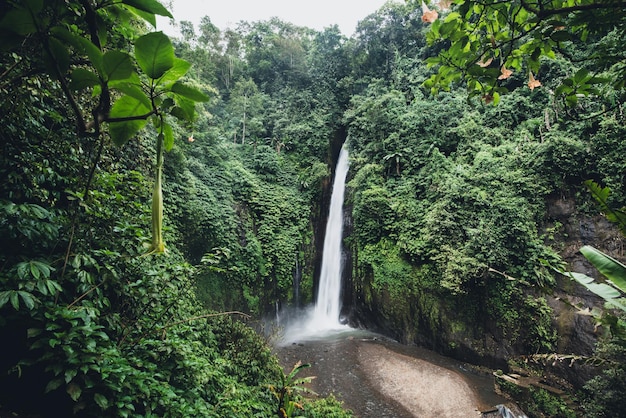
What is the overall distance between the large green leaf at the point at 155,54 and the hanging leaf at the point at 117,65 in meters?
0.03

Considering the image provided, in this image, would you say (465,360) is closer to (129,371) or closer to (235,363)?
(235,363)

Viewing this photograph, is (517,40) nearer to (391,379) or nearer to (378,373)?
(391,379)

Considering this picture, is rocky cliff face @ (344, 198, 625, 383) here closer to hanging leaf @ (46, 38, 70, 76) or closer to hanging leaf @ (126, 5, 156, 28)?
hanging leaf @ (126, 5, 156, 28)

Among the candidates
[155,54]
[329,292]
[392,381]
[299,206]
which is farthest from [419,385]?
[299,206]

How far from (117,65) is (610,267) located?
278 cm

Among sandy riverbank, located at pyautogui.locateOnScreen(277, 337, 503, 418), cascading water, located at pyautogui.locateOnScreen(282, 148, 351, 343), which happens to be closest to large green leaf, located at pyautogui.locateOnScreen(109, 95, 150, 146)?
sandy riverbank, located at pyautogui.locateOnScreen(277, 337, 503, 418)

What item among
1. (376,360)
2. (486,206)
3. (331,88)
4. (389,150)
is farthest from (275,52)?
(376,360)

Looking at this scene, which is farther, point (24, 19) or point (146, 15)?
point (146, 15)

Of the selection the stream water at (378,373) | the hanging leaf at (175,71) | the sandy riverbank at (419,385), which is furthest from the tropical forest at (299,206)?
the sandy riverbank at (419,385)

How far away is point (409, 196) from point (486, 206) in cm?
276

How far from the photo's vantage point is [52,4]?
85 centimetres

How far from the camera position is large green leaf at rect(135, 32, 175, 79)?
0.77m

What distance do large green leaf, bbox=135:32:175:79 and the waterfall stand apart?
10809mm

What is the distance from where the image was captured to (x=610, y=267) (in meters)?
1.83
